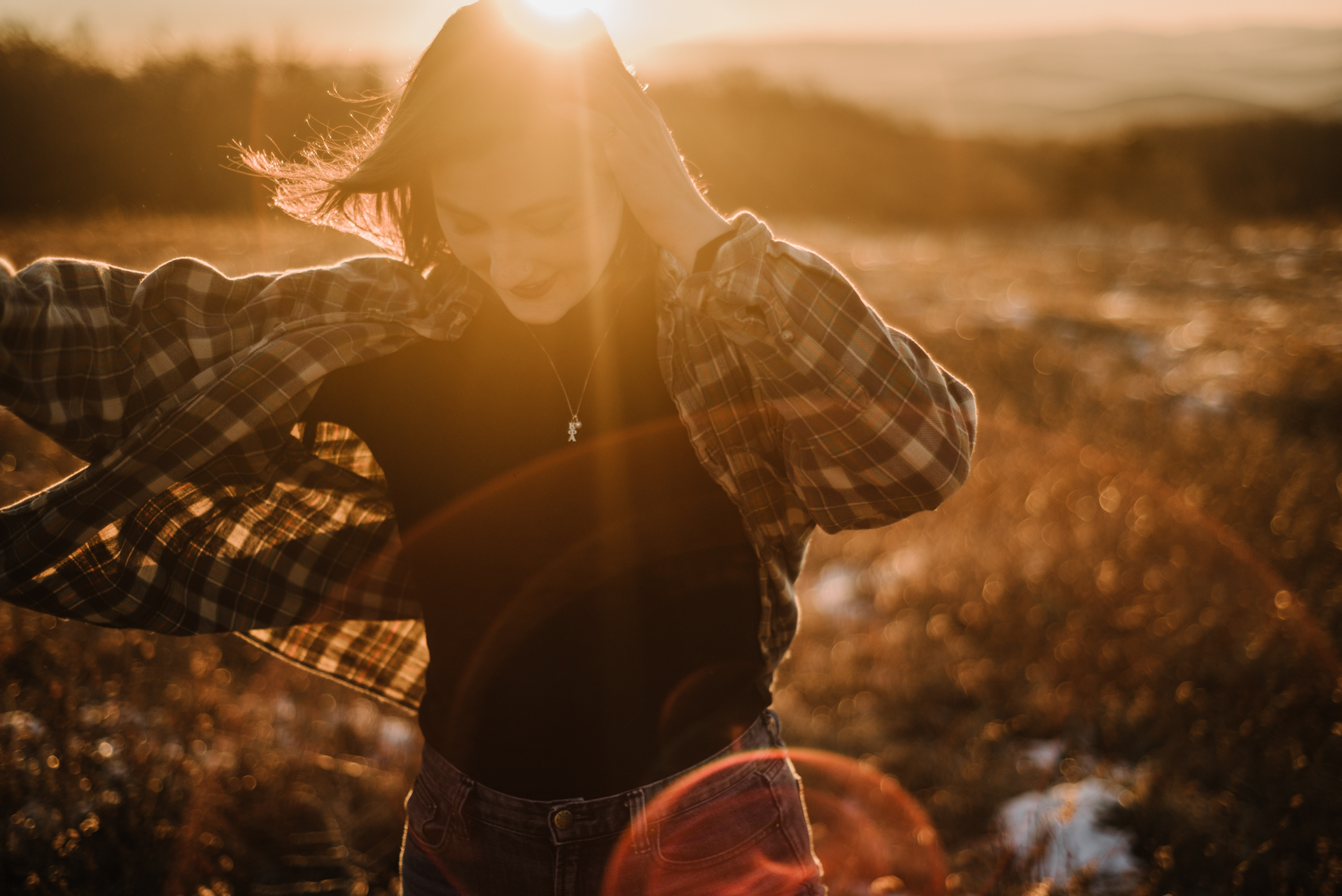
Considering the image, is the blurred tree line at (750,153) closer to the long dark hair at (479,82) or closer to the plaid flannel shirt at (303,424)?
the long dark hair at (479,82)

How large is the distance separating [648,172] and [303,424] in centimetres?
81

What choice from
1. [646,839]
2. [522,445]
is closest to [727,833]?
[646,839]

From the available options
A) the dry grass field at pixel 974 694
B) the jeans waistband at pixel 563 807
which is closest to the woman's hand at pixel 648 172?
the jeans waistband at pixel 563 807

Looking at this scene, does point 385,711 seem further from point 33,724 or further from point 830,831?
point 830,831

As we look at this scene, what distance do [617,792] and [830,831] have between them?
Answer: 1672 millimetres

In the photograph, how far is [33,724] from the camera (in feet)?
6.88

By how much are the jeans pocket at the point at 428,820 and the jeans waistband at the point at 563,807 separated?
15mm

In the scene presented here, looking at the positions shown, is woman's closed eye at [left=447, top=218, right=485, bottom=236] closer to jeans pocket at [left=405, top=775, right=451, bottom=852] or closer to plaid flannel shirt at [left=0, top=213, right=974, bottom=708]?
plaid flannel shirt at [left=0, top=213, right=974, bottom=708]

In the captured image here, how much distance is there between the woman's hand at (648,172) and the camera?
1.10 metres

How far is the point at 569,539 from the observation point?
1294 millimetres

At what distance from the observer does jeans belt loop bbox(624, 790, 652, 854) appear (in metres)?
1.25

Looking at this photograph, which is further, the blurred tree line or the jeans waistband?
A: the blurred tree line

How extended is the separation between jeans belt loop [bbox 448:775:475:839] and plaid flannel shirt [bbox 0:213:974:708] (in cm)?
41

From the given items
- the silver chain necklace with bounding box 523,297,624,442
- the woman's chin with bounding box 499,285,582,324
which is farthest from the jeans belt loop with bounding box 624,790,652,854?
the woman's chin with bounding box 499,285,582,324
